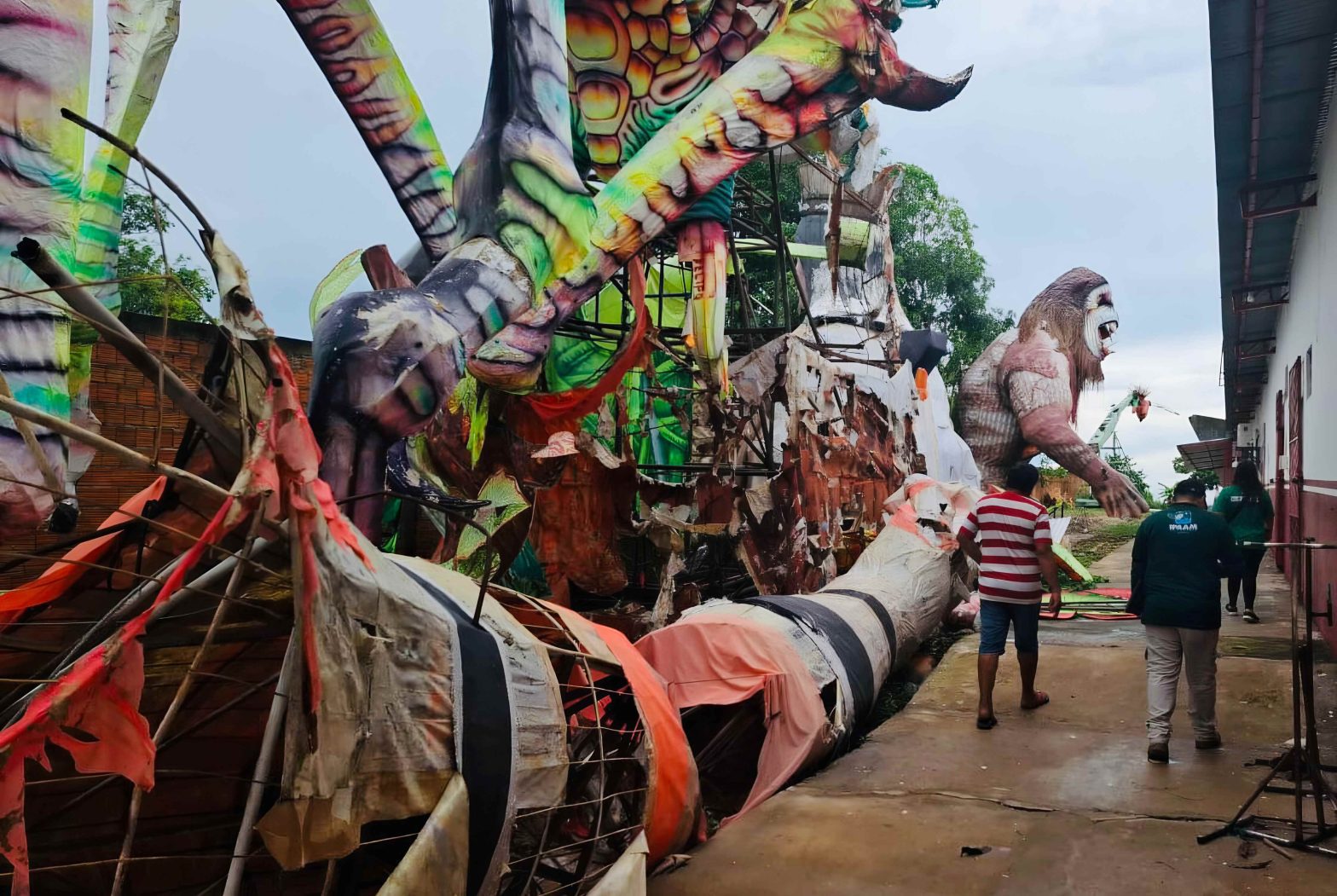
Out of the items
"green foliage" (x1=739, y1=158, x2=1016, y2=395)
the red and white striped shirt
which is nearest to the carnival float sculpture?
the red and white striped shirt

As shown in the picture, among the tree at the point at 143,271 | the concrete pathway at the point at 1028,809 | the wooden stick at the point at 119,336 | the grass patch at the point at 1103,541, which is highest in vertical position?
the tree at the point at 143,271

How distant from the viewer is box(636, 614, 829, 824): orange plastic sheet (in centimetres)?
492

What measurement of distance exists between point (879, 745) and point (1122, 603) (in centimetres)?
577

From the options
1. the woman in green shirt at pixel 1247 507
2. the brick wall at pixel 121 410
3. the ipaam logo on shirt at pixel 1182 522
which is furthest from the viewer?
the brick wall at pixel 121 410

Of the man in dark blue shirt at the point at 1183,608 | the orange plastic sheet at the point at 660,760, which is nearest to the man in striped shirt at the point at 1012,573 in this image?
the man in dark blue shirt at the point at 1183,608

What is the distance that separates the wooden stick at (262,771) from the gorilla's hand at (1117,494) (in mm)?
15951

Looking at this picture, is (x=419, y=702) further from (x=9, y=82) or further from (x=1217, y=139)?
(x=1217, y=139)

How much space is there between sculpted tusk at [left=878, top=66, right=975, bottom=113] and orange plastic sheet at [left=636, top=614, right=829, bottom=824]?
7463mm

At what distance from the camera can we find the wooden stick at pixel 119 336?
1.94 m

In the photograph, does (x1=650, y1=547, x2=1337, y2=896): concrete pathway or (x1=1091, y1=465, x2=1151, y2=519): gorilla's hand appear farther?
(x1=1091, y1=465, x2=1151, y2=519): gorilla's hand

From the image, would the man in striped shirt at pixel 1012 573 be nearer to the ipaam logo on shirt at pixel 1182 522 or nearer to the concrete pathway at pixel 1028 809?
the concrete pathway at pixel 1028 809

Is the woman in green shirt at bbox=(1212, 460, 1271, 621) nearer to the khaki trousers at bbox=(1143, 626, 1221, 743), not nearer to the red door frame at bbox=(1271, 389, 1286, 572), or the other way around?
the red door frame at bbox=(1271, 389, 1286, 572)

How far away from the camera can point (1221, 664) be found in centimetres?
633

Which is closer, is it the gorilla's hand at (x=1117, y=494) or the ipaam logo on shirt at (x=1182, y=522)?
the ipaam logo on shirt at (x=1182, y=522)
